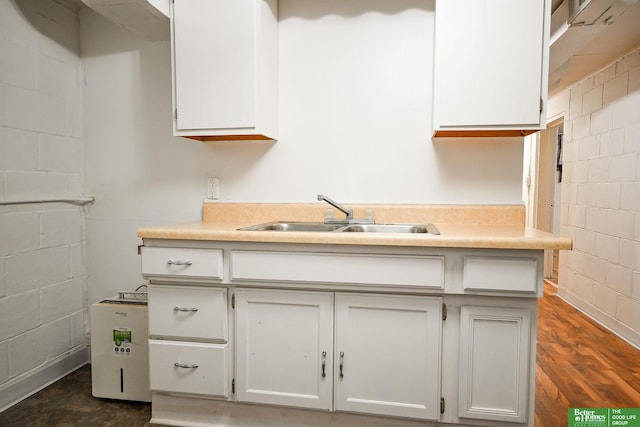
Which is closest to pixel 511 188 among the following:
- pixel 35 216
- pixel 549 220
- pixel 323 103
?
pixel 323 103

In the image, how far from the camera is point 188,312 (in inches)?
66.4

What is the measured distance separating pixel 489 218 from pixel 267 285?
3.77ft

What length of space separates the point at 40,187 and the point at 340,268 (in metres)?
1.70

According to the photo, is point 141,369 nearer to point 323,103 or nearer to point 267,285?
point 267,285

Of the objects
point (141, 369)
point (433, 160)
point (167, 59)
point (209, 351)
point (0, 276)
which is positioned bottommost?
point (141, 369)

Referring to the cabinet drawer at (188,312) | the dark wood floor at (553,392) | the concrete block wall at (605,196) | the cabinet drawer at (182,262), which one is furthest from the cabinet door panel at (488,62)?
the concrete block wall at (605,196)

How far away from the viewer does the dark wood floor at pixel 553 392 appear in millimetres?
1848

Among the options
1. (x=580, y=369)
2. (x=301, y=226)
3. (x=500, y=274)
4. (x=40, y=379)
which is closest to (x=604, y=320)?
(x=580, y=369)

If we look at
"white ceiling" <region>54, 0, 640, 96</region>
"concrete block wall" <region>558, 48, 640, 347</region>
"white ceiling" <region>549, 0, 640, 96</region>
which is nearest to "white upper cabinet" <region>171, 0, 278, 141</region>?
"white ceiling" <region>54, 0, 640, 96</region>

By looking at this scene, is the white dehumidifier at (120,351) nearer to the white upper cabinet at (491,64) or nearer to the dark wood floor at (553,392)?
the dark wood floor at (553,392)

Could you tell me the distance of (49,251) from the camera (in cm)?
220

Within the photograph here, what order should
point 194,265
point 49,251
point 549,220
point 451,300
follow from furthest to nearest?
point 549,220
point 49,251
point 194,265
point 451,300

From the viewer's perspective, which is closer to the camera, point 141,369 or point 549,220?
point 141,369

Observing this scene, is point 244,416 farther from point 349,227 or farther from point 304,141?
point 304,141
